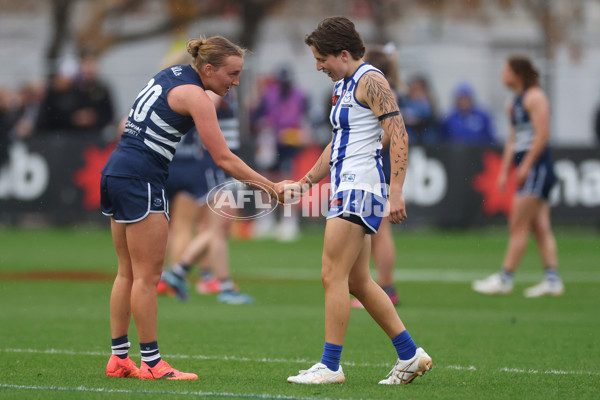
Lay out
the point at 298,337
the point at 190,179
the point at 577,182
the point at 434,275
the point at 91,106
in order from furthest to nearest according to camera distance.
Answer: the point at 91,106 < the point at 577,182 < the point at 434,275 < the point at 190,179 < the point at 298,337

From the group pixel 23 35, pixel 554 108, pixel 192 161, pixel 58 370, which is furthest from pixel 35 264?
pixel 23 35

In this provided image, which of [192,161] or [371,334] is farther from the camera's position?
[192,161]

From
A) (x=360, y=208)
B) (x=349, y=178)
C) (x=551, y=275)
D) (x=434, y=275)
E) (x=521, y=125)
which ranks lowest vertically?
(x=434, y=275)

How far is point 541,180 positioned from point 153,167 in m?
5.95

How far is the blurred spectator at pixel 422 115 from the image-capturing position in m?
18.7

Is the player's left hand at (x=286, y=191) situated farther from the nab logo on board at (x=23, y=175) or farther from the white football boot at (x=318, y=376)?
the nab logo on board at (x=23, y=175)

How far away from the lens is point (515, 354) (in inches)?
303

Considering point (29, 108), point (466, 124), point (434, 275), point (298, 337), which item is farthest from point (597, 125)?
point (298, 337)

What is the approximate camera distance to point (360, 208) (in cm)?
642

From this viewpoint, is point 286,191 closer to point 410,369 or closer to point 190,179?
point 410,369

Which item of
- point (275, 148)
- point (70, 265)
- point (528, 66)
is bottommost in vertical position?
point (70, 265)

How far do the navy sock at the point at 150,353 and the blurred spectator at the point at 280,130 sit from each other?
40.5 ft

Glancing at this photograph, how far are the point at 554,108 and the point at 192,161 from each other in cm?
1101

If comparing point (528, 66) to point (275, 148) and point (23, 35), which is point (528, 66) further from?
point (23, 35)
